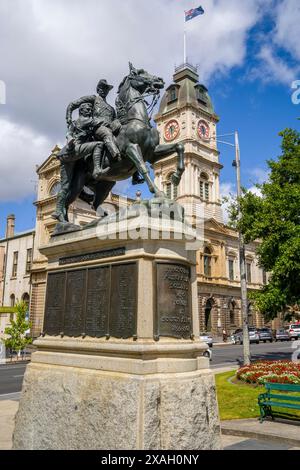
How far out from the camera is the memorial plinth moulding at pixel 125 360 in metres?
4.63

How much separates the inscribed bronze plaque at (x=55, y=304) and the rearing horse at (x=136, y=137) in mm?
1785

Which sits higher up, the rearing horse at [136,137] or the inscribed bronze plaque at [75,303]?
the rearing horse at [136,137]

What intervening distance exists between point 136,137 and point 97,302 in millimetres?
2468

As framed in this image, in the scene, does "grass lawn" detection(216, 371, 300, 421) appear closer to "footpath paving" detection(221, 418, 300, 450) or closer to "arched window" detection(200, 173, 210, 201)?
"footpath paving" detection(221, 418, 300, 450)

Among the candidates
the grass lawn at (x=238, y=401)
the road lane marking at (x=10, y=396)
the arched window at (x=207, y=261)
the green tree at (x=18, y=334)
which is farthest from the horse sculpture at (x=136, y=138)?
the arched window at (x=207, y=261)

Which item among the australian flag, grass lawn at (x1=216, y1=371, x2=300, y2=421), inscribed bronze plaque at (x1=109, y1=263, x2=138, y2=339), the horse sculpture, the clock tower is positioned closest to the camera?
inscribed bronze plaque at (x1=109, y1=263, x2=138, y2=339)

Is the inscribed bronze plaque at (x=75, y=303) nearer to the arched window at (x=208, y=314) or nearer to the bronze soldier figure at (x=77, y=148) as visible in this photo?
the bronze soldier figure at (x=77, y=148)

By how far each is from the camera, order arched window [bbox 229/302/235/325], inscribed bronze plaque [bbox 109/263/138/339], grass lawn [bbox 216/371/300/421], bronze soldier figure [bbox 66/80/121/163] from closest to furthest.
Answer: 1. inscribed bronze plaque [bbox 109/263/138/339]
2. bronze soldier figure [bbox 66/80/121/163]
3. grass lawn [bbox 216/371/300/421]
4. arched window [bbox 229/302/235/325]

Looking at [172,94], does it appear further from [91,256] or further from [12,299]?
[91,256]

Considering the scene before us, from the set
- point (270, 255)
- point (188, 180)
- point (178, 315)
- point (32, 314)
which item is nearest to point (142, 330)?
point (178, 315)

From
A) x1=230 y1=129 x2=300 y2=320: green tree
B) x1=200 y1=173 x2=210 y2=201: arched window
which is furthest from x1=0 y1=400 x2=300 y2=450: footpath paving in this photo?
x1=200 y1=173 x2=210 y2=201: arched window

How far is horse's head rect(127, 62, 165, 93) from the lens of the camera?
651 cm

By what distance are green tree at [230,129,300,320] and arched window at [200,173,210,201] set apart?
31.5 metres

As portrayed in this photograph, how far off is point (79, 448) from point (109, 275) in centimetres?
212
